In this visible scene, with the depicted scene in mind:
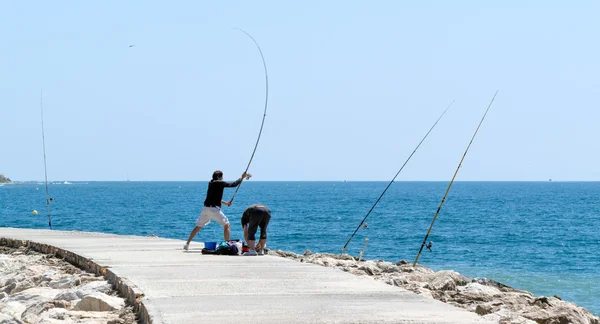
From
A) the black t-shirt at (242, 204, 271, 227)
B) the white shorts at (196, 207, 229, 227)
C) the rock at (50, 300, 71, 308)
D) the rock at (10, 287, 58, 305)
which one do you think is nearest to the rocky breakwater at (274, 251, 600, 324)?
the black t-shirt at (242, 204, 271, 227)

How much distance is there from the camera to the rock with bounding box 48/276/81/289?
34.7ft

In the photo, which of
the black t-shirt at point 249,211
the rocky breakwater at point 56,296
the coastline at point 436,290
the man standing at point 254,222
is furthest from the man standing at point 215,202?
the rocky breakwater at point 56,296

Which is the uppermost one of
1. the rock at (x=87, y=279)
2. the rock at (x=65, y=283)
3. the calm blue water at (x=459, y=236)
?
the rock at (x=87, y=279)

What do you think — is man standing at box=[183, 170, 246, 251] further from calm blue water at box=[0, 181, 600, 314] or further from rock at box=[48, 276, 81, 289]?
calm blue water at box=[0, 181, 600, 314]

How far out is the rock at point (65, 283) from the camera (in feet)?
34.7

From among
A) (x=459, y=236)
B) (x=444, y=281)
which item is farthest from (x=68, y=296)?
(x=459, y=236)

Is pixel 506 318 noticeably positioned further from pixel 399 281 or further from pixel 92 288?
pixel 92 288

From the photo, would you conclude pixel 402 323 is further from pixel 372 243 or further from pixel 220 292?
pixel 372 243

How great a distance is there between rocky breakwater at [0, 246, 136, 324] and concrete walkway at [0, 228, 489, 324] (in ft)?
0.99

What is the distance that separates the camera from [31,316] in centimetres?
839

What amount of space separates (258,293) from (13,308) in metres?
2.53

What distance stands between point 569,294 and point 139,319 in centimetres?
1543

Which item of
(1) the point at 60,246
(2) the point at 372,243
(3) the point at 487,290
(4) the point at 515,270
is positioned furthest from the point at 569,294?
(2) the point at 372,243

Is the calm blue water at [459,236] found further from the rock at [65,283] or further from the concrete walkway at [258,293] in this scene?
the rock at [65,283]
